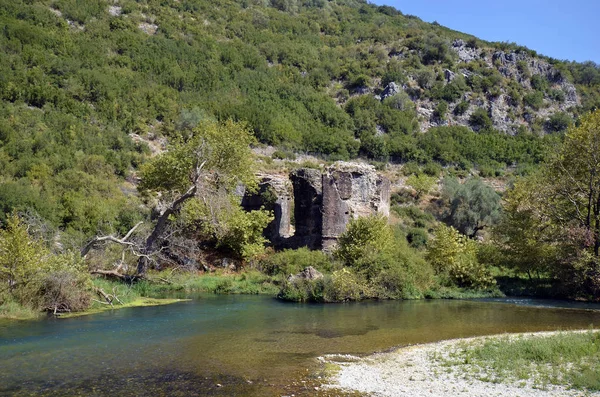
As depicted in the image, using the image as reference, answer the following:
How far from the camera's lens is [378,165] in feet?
221

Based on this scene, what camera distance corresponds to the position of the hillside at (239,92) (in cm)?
4772

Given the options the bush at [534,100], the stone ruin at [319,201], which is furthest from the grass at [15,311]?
the bush at [534,100]

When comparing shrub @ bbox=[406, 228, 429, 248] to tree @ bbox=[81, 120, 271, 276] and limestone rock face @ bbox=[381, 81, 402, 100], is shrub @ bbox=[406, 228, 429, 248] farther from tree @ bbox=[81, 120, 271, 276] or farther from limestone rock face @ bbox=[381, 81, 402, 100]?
limestone rock face @ bbox=[381, 81, 402, 100]

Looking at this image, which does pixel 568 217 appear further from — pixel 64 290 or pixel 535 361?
pixel 64 290

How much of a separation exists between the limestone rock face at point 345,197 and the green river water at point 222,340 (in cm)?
1020

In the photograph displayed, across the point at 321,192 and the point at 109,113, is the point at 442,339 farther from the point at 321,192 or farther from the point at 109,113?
the point at 109,113

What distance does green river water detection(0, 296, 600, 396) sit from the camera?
10516mm

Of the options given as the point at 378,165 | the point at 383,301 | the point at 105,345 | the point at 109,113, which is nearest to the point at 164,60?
the point at 109,113

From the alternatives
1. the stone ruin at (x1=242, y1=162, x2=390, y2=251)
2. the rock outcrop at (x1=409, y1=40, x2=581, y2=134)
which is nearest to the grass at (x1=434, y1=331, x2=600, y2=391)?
the stone ruin at (x1=242, y1=162, x2=390, y2=251)

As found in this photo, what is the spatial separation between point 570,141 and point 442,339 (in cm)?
1709

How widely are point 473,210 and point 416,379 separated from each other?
136 ft

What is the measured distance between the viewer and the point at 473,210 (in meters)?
49.5

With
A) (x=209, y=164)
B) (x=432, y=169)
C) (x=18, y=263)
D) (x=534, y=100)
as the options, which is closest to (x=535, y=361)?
(x=18, y=263)

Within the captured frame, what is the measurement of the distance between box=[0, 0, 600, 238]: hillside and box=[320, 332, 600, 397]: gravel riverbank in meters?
26.6
